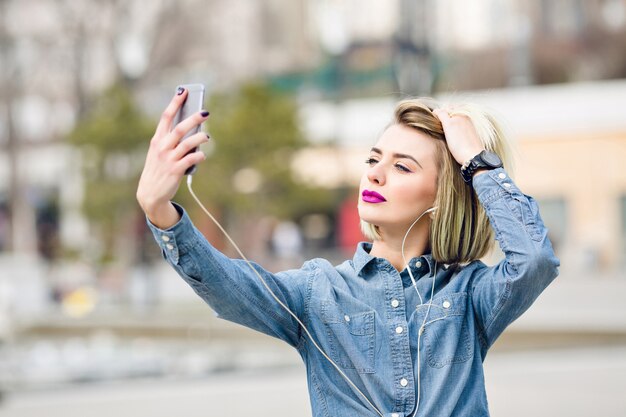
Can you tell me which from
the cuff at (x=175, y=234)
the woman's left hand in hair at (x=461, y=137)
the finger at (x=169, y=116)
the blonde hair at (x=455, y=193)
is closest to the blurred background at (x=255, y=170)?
the blonde hair at (x=455, y=193)

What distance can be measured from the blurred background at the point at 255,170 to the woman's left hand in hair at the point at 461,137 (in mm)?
6037

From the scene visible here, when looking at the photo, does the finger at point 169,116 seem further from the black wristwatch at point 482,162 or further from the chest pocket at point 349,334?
the black wristwatch at point 482,162

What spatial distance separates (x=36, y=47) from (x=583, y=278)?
1362cm

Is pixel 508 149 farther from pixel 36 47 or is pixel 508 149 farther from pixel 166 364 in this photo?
pixel 36 47

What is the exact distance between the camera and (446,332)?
7.79ft

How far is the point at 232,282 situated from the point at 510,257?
22.8 inches

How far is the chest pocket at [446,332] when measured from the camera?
2.36m

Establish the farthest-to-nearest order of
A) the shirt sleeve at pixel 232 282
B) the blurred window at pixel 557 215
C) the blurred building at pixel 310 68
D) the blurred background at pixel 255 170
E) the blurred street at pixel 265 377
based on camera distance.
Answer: the blurred window at pixel 557 215
the blurred building at pixel 310 68
the blurred background at pixel 255 170
the blurred street at pixel 265 377
the shirt sleeve at pixel 232 282

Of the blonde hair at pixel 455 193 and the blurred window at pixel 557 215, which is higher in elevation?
the blurred window at pixel 557 215

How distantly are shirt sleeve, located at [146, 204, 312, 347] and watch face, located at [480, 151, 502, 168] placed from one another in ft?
1.51

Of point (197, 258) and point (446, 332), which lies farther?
point (446, 332)

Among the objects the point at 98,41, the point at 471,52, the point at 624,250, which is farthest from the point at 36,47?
the point at 624,250

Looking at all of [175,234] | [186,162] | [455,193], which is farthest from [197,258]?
[455,193]

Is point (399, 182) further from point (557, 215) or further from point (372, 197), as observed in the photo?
point (557, 215)
